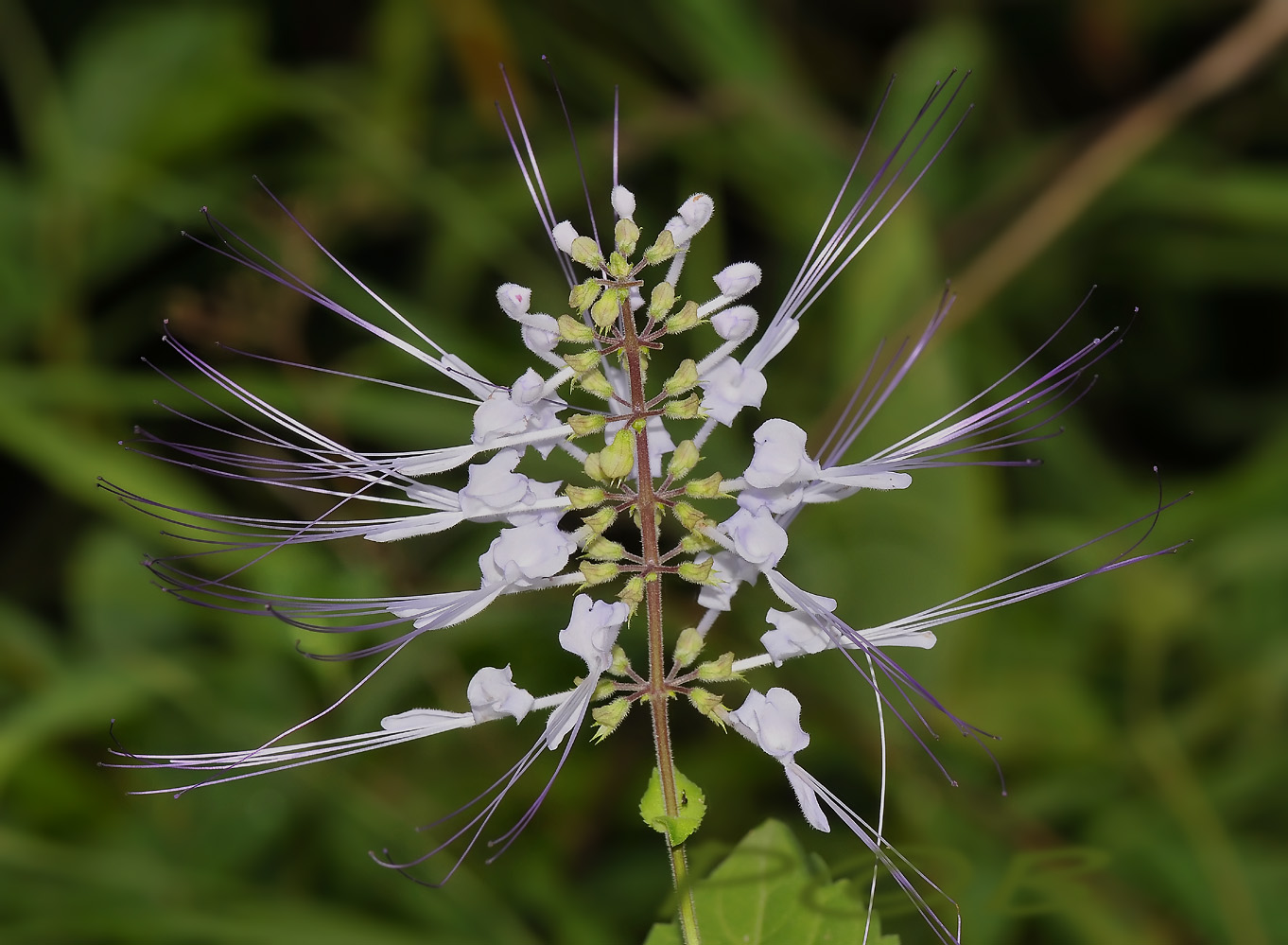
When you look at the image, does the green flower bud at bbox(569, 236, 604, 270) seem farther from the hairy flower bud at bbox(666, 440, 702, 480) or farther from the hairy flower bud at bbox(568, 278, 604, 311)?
the hairy flower bud at bbox(666, 440, 702, 480)

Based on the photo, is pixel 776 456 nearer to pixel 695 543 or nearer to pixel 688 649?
pixel 695 543

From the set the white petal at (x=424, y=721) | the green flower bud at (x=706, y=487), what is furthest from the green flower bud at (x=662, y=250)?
the white petal at (x=424, y=721)

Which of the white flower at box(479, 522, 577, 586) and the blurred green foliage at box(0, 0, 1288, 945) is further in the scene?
the blurred green foliage at box(0, 0, 1288, 945)

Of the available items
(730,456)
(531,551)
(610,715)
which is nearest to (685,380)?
(531,551)

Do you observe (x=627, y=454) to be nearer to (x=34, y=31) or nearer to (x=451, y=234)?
(x=451, y=234)

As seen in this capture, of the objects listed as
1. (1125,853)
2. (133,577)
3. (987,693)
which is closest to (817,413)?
(987,693)

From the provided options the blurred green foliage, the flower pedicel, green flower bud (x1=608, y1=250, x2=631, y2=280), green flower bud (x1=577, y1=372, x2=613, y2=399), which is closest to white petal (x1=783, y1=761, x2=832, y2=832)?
Result: the flower pedicel

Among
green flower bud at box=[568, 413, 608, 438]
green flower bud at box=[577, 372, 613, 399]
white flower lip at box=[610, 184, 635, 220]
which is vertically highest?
white flower lip at box=[610, 184, 635, 220]
